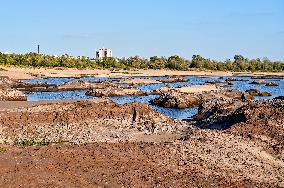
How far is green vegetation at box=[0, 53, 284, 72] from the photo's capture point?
141m

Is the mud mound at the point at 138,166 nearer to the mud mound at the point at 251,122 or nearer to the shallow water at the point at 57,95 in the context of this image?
the mud mound at the point at 251,122

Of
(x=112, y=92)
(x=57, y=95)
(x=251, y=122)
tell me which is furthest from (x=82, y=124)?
(x=112, y=92)

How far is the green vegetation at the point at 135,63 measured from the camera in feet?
461

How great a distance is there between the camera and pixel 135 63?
172000mm

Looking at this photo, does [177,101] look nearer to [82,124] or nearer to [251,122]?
A: [251,122]

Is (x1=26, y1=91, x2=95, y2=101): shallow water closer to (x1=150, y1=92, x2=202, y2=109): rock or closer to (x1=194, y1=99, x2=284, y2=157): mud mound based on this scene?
(x1=150, y1=92, x2=202, y2=109): rock

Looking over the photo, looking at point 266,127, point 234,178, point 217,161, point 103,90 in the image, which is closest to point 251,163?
point 217,161

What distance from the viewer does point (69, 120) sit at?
1191 inches

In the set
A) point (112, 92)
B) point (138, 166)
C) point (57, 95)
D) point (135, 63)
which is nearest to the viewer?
point (138, 166)

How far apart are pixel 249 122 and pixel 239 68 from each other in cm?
16336

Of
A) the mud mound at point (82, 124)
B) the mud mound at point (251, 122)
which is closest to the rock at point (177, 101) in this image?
the mud mound at point (251, 122)

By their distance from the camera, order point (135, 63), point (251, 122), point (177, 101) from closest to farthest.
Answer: point (251, 122), point (177, 101), point (135, 63)

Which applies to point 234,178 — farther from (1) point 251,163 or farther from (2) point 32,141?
(2) point 32,141

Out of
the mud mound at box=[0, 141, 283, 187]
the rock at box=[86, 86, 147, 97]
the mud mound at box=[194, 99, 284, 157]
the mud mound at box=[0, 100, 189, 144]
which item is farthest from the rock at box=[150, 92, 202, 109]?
the mud mound at box=[0, 141, 283, 187]
